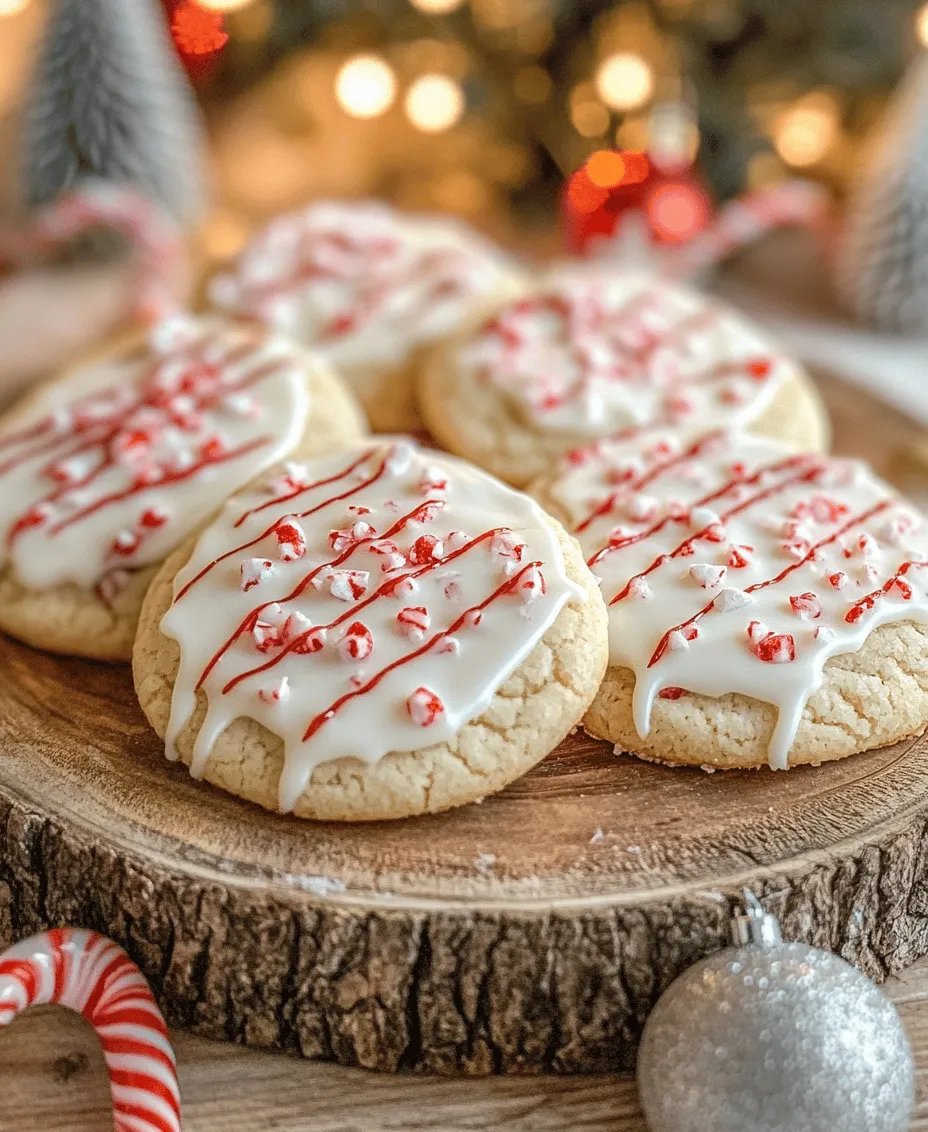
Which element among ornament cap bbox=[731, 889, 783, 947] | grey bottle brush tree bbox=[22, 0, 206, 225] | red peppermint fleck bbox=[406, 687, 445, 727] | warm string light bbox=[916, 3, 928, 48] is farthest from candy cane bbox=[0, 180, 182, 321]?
warm string light bbox=[916, 3, 928, 48]

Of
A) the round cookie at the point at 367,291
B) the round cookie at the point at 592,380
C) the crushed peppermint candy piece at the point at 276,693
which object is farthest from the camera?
the round cookie at the point at 367,291

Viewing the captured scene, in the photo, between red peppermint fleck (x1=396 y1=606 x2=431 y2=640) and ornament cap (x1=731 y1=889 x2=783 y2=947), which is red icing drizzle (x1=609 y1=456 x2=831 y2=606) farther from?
ornament cap (x1=731 y1=889 x2=783 y2=947)

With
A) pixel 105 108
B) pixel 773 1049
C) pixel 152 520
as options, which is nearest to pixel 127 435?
pixel 152 520

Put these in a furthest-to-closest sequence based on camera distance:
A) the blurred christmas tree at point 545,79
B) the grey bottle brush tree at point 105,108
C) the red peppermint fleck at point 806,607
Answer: the blurred christmas tree at point 545,79 → the grey bottle brush tree at point 105,108 → the red peppermint fleck at point 806,607

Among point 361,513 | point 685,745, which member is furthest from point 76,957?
point 685,745

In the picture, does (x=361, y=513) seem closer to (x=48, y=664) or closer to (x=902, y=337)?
(x=48, y=664)

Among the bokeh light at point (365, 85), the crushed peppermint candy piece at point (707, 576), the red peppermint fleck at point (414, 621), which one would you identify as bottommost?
the crushed peppermint candy piece at point (707, 576)

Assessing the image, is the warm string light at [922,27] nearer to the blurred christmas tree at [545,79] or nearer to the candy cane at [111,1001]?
the blurred christmas tree at [545,79]

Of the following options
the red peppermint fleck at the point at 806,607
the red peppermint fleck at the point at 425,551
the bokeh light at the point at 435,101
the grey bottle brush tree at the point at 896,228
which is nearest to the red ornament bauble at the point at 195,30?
the bokeh light at the point at 435,101
